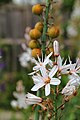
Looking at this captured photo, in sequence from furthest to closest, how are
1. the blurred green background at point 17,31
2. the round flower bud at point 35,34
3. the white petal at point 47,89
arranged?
the blurred green background at point 17,31 → the round flower bud at point 35,34 → the white petal at point 47,89

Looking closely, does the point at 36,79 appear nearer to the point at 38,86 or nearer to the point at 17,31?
the point at 38,86

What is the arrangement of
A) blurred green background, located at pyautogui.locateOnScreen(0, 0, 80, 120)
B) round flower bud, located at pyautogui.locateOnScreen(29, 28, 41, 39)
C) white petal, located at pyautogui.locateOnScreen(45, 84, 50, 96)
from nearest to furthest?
white petal, located at pyautogui.locateOnScreen(45, 84, 50, 96)
round flower bud, located at pyautogui.locateOnScreen(29, 28, 41, 39)
blurred green background, located at pyautogui.locateOnScreen(0, 0, 80, 120)

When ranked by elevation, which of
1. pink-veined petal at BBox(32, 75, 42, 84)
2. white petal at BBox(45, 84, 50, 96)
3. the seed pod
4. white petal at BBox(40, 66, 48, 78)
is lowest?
white petal at BBox(45, 84, 50, 96)

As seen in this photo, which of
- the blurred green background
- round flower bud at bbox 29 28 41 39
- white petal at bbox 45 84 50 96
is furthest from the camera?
the blurred green background

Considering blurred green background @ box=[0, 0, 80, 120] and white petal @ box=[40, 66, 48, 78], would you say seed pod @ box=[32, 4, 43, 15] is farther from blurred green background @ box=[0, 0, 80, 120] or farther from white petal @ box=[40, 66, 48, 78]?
blurred green background @ box=[0, 0, 80, 120]

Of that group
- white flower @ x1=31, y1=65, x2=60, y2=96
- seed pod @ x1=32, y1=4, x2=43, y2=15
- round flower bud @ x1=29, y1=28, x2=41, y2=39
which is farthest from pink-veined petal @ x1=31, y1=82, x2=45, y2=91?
seed pod @ x1=32, y1=4, x2=43, y2=15

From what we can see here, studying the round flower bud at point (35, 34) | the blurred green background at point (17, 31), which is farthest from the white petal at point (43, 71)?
the blurred green background at point (17, 31)

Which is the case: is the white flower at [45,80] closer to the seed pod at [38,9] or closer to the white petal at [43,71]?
the white petal at [43,71]

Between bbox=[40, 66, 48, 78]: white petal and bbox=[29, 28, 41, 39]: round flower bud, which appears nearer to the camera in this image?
bbox=[40, 66, 48, 78]: white petal

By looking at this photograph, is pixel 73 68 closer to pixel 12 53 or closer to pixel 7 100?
pixel 7 100
